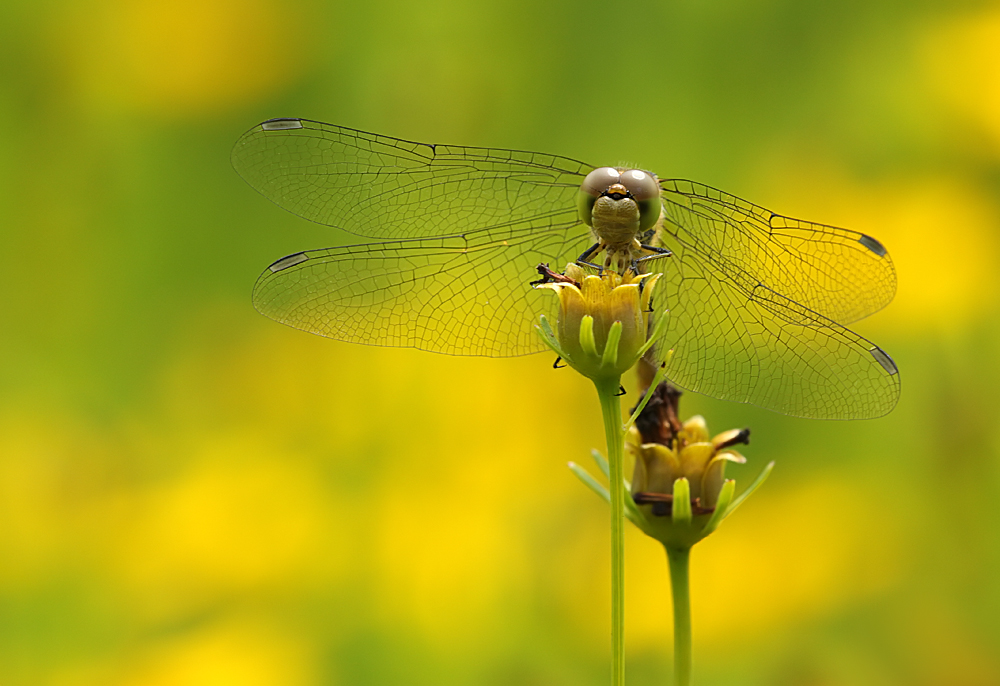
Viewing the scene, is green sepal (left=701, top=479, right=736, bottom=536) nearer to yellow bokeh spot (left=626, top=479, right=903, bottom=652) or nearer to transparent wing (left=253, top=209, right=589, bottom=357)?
A: transparent wing (left=253, top=209, right=589, bottom=357)

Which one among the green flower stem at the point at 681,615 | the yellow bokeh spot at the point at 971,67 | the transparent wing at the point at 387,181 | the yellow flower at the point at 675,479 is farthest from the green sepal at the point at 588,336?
the yellow bokeh spot at the point at 971,67

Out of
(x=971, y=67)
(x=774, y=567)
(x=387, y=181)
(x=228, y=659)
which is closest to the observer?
(x=387, y=181)

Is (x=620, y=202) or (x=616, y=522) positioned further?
(x=620, y=202)

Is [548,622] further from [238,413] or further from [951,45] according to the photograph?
[951,45]

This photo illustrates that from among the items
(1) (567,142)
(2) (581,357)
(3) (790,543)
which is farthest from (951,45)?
(2) (581,357)

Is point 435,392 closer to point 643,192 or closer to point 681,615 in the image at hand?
point 643,192

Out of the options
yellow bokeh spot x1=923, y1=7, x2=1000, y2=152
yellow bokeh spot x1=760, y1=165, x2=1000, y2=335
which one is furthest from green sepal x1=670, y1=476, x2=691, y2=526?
yellow bokeh spot x1=923, y1=7, x2=1000, y2=152

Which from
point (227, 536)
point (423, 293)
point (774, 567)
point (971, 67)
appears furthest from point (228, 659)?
point (971, 67)

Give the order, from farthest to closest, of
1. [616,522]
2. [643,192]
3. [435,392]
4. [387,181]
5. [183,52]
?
[183,52] → [435,392] → [387,181] → [643,192] → [616,522]
